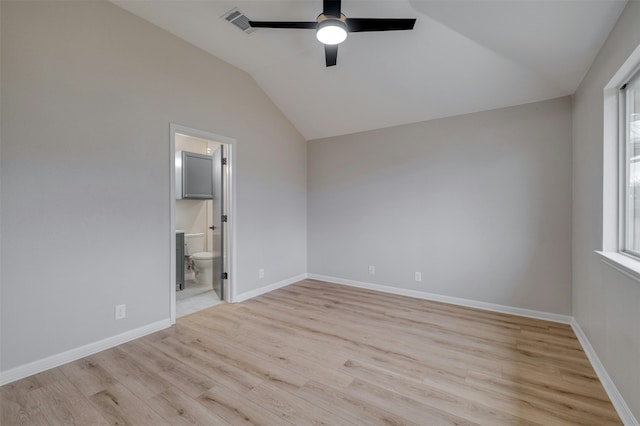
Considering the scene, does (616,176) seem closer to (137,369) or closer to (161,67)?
(137,369)

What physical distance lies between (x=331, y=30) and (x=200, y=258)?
3681 millimetres

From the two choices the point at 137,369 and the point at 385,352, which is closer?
the point at 137,369

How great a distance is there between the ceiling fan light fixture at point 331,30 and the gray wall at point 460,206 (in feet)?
6.90

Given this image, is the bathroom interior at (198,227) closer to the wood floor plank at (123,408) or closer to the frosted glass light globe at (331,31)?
the wood floor plank at (123,408)

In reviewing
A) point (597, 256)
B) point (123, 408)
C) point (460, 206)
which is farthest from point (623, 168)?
point (123, 408)

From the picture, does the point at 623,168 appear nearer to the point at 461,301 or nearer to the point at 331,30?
the point at 461,301

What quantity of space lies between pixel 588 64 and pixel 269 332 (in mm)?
3692

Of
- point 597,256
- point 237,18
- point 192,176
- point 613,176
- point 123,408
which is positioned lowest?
point 123,408

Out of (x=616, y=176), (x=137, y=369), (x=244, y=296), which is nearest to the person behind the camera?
(x=616, y=176)

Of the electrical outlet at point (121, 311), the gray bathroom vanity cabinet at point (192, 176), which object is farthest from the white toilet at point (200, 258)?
the electrical outlet at point (121, 311)

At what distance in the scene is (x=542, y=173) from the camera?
310 cm

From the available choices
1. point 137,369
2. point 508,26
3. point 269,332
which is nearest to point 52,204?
point 137,369

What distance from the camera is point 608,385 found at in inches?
74.1

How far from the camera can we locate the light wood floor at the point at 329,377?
1705mm
